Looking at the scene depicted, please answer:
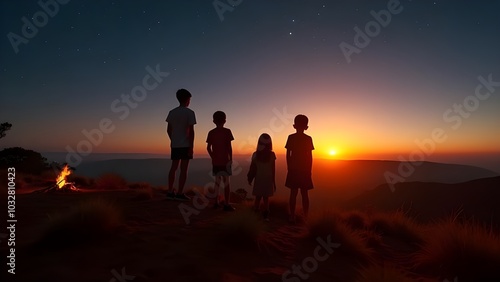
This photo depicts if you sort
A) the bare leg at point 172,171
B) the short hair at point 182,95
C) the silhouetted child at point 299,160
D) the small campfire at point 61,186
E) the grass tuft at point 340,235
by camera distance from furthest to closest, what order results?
the small campfire at point 61,186
the short hair at point 182,95
the bare leg at point 172,171
the silhouetted child at point 299,160
the grass tuft at point 340,235

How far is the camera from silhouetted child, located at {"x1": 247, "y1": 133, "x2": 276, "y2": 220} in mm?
7098

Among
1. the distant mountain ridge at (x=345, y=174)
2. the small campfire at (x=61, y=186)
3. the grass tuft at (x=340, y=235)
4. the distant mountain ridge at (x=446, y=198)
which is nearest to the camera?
the grass tuft at (x=340, y=235)

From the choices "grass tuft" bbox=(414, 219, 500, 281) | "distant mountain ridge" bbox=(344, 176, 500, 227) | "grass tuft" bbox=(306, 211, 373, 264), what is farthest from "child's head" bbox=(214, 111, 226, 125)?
"distant mountain ridge" bbox=(344, 176, 500, 227)

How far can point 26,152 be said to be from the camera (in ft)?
83.7

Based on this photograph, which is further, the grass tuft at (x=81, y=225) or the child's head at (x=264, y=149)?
the child's head at (x=264, y=149)

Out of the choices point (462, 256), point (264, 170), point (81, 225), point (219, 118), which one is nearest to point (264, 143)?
point (264, 170)

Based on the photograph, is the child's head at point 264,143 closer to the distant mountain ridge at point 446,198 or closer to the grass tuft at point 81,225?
the grass tuft at point 81,225

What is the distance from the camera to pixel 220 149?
713cm

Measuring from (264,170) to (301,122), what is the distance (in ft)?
4.67

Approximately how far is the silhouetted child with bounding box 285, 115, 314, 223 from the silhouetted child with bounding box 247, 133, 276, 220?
0.41 metres

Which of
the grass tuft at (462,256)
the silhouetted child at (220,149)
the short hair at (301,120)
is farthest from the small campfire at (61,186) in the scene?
the grass tuft at (462,256)

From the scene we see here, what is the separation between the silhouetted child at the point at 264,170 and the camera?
710 cm

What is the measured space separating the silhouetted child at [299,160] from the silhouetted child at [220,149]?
1388mm

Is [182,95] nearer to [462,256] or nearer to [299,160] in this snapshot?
[299,160]
